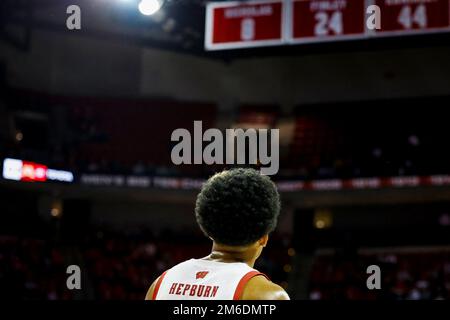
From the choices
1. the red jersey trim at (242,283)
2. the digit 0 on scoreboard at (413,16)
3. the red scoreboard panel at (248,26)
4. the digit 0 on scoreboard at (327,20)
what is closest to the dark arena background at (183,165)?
the red scoreboard panel at (248,26)

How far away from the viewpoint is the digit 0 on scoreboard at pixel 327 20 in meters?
7.83

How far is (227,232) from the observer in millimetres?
1709

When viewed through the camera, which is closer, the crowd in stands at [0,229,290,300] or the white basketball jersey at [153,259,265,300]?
the white basketball jersey at [153,259,265,300]

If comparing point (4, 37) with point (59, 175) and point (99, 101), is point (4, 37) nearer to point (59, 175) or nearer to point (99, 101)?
point (99, 101)

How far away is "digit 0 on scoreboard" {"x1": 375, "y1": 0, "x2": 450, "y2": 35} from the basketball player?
21.4 ft

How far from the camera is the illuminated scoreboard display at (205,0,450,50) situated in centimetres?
766

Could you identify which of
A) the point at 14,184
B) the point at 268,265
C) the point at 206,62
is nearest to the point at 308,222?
the point at 268,265

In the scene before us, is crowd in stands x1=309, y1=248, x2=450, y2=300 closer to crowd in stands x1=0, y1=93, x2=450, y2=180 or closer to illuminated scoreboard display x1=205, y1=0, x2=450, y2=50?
crowd in stands x1=0, y1=93, x2=450, y2=180

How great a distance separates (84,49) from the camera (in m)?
17.7

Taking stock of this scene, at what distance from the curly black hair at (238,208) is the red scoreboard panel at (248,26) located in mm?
6491

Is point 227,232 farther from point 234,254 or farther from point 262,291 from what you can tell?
point 262,291

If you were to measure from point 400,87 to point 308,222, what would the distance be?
442 cm

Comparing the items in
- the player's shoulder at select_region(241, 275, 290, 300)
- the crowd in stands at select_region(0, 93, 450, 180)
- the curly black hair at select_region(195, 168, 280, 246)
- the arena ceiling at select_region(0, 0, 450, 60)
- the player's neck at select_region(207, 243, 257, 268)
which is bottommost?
the player's shoulder at select_region(241, 275, 290, 300)

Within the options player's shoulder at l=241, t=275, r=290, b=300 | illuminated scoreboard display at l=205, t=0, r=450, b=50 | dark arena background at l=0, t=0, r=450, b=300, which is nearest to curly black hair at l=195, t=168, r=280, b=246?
player's shoulder at l=241, t=275, r=290, b=300
